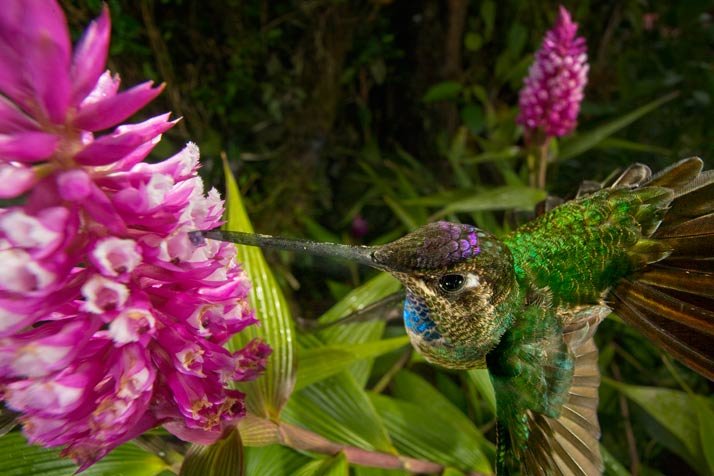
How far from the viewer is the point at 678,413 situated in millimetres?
1062

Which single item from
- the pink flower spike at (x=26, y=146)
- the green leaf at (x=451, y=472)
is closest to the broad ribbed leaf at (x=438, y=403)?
the green leaf at (x=451, y=472)

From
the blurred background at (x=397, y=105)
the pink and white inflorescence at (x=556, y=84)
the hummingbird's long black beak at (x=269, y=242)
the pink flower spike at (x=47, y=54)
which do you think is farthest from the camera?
the blurred background at (x=397, y=105)

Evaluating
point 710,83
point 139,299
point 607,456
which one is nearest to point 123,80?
point 139,299

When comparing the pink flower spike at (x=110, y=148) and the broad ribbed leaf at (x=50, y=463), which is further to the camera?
the broad ribbed leaf at (x=50, y=463)

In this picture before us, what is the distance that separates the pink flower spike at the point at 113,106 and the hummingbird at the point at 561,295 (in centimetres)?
24

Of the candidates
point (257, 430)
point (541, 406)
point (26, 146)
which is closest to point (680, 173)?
point (541, 406)

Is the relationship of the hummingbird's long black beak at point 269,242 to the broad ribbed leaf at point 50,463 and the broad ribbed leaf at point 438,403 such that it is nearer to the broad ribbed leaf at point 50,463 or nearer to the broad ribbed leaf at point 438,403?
the broad ribbed leaf at point 50,463

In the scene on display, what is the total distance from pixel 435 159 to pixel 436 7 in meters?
0.61

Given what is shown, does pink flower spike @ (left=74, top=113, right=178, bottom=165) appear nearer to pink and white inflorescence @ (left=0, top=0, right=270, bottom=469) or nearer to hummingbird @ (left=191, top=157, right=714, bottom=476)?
pink and white inflorescence @ (left=0, top=0, right=270, bottom=469)

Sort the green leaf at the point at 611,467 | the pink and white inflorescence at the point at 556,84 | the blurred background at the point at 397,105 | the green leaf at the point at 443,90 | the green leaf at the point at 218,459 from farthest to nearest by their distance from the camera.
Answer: the green leaf at the point at 443,90, the blurred background at the point at 397,105, the pink and white inflorescence at the point at 556,84, the green leaf at the point at 611,467, the green leaf at the point at 218,459

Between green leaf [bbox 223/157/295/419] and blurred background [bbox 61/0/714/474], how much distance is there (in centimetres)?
68

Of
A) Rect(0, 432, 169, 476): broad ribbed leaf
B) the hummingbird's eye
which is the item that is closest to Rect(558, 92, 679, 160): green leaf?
the hummingbird's eye

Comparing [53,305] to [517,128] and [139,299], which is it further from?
[517,128]

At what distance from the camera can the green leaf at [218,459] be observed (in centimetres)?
56
